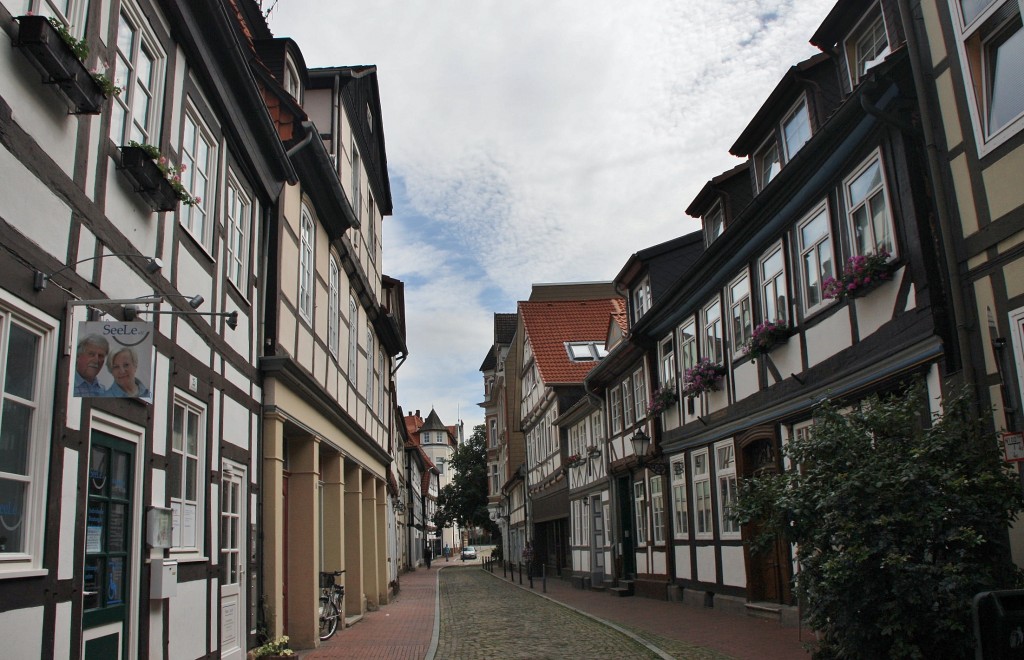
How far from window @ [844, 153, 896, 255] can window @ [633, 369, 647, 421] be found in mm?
10876

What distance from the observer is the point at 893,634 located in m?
7.28

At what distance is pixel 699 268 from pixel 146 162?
38.1 ft

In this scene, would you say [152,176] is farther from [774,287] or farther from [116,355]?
[774,287]

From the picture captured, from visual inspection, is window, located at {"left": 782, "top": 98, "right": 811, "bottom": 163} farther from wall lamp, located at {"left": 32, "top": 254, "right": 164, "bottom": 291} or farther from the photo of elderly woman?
the photo of elderly woman

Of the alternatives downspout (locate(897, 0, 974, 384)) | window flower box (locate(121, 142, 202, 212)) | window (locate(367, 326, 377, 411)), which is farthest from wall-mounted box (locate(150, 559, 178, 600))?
window (locate(367, 326, 377, 411))

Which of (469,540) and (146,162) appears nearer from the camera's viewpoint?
(146,162)

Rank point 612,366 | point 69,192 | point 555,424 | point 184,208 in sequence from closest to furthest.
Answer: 1. point 69,192
2. point 184,208
3. point 612,366
4. point 555,424

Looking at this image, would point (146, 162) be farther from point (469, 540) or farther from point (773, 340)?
point (469, 540)

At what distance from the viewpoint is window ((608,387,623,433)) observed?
24.5 meters

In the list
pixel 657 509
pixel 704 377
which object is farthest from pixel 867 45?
pixel 657 509

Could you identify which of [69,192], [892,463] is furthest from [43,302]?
[892,463]

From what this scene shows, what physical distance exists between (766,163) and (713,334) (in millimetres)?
3518

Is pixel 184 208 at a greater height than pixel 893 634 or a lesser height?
greater

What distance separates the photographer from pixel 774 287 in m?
14.0
